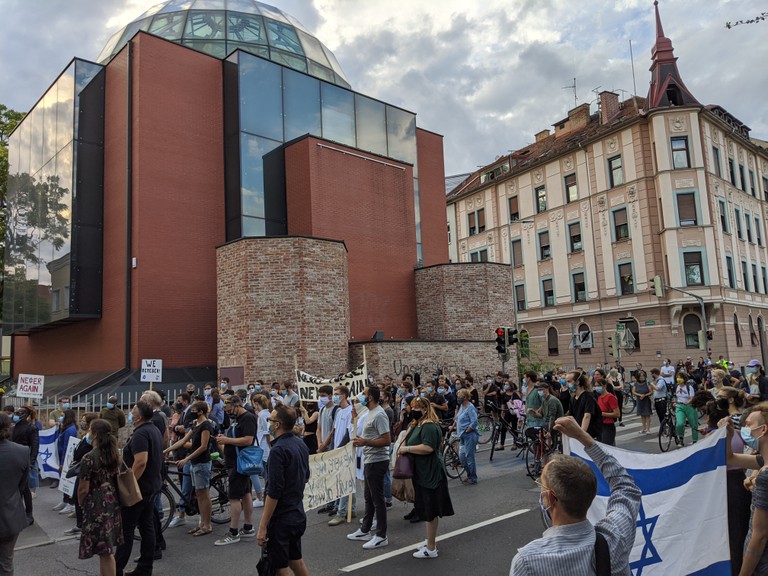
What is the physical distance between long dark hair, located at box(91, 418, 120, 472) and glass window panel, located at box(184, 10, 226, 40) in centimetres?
2699

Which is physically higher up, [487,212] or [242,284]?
[487,212]

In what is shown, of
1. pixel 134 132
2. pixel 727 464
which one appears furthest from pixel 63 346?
pixel 727 464

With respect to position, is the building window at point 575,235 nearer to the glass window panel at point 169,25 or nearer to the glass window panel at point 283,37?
the glass window panel at point 283,37

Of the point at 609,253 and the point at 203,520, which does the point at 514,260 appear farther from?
the point at 203,520

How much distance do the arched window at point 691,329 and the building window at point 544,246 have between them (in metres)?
11.0

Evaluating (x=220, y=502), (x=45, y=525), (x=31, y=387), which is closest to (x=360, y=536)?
(x=220, y=502)

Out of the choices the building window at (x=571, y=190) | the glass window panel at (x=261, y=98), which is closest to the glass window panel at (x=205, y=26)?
the glass window panel at (x=261, y=98)

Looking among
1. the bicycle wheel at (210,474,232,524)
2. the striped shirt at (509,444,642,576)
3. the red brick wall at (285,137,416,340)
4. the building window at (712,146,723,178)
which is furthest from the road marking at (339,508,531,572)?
the building window at (712,146,723,178)

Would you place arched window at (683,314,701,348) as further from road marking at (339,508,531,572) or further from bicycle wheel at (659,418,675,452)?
road marking at (339,508,531,572)

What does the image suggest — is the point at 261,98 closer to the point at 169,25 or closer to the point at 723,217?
the point at 169,25

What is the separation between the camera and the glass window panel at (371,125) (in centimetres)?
2764

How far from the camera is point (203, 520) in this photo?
26.7 ft

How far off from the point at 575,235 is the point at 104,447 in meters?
39.9

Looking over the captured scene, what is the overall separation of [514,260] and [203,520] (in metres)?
40.4
